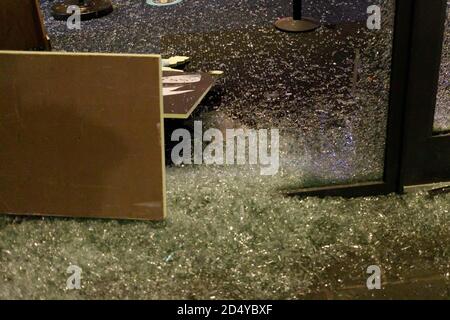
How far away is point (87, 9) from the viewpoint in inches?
136

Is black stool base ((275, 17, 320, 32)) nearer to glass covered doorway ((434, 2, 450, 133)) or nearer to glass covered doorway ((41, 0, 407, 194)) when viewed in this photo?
glass covered doorway ((41, 0, 407, 194))

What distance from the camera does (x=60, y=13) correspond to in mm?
3447

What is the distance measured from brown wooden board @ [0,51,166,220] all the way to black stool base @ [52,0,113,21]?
73.6 inches

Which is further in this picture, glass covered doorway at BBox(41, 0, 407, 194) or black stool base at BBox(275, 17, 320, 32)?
black stool base at BBox(275, 17, 320, 32)

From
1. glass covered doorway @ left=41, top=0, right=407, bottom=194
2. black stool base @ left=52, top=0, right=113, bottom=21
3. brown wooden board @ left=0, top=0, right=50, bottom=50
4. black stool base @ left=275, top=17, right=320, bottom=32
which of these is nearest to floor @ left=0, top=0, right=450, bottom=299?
glass covered doorway @ left=41, top=0, right=407, bottom=194

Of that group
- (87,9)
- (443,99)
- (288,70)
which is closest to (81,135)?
(443,99)

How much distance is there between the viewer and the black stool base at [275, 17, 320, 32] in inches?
124

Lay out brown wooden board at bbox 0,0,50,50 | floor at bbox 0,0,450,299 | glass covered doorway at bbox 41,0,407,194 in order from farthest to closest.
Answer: brown wooden board at bbox 0,0,50,50 → glass covered doorway at bbox 41,0,407,194 → floor at bbox 0,0,450,299
